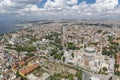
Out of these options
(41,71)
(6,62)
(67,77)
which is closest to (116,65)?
(67,77)

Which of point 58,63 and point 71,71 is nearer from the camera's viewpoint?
point 71,71

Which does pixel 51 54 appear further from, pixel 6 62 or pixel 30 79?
pixel 30 79

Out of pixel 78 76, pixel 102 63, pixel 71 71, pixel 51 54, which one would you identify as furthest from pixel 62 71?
pixel 51 54

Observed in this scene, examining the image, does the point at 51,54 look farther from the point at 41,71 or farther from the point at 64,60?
the point at 41,71

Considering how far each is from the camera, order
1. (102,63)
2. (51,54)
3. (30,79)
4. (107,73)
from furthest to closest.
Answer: (51,54)
(102,63)
(107,73)
(30,79)

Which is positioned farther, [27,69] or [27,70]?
[27,69]

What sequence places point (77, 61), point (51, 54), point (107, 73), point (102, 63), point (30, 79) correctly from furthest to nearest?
point (51, 54) < point (77, 61) < point (102, 63) < point (107, 73) < point (30, 79)

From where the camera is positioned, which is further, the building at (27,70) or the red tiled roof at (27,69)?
the red tiled roof at (27,69)

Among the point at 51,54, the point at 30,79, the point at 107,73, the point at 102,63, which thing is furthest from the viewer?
the point at 51,54

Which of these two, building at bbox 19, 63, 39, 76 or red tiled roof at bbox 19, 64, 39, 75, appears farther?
red tiled roof at bbox 19, 64, 39, 75
